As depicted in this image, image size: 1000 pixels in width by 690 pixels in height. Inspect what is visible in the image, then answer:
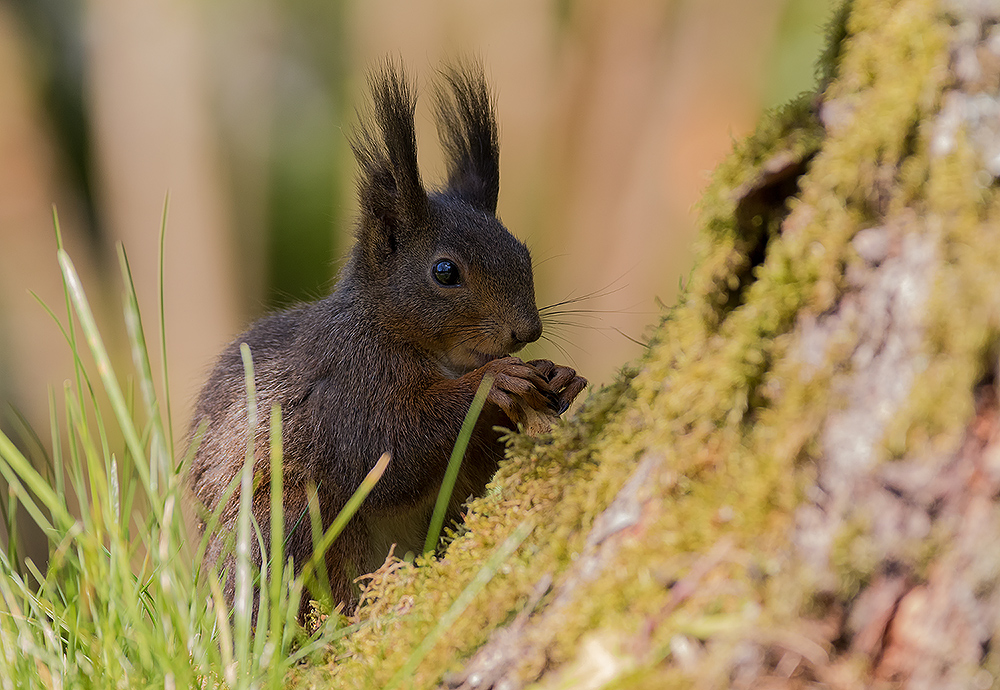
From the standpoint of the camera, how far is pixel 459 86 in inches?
103

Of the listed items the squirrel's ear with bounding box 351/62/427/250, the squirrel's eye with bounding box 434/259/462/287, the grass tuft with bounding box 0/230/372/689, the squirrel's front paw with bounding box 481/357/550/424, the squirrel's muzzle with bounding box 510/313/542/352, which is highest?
the squirrel's ear with bounding box 351/62/427/250

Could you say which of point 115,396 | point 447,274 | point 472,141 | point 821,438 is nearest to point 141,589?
point 115,396

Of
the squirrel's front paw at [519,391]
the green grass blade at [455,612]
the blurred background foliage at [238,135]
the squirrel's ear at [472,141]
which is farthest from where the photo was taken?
the blurred background foliage at [238,135]

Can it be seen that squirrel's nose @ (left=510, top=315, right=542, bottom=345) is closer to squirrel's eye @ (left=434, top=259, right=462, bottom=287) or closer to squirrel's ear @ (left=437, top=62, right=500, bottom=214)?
squirrel's eye @ (left=434, top=259, right=462, bottom=287)

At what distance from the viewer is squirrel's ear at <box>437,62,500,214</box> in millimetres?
2682

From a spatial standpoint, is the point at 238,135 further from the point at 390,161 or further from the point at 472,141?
the point at 390,161

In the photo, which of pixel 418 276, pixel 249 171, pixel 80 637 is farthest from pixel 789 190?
pixel 249 171

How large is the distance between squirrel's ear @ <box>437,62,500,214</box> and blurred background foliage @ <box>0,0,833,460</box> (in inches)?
121

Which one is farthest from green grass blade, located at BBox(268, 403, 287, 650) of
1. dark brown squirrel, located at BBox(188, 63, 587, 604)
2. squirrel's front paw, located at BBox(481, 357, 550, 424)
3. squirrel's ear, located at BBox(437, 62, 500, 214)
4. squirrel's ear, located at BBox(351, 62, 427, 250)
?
squirrel's ear, located at BBox(437, 62, 500, 214)

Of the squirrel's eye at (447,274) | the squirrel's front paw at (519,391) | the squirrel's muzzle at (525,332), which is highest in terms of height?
the squirrel's eye at (447,274)

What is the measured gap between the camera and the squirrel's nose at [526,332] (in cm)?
229

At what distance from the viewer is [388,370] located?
2322mm

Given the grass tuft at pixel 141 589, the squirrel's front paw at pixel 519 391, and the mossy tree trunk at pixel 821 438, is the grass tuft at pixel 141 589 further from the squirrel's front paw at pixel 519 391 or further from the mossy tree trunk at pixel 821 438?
the squirrel's front paw at pixel 519 391

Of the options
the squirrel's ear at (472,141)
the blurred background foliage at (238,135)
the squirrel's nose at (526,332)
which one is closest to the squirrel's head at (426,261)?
the squirrel's nose at (526,332)
